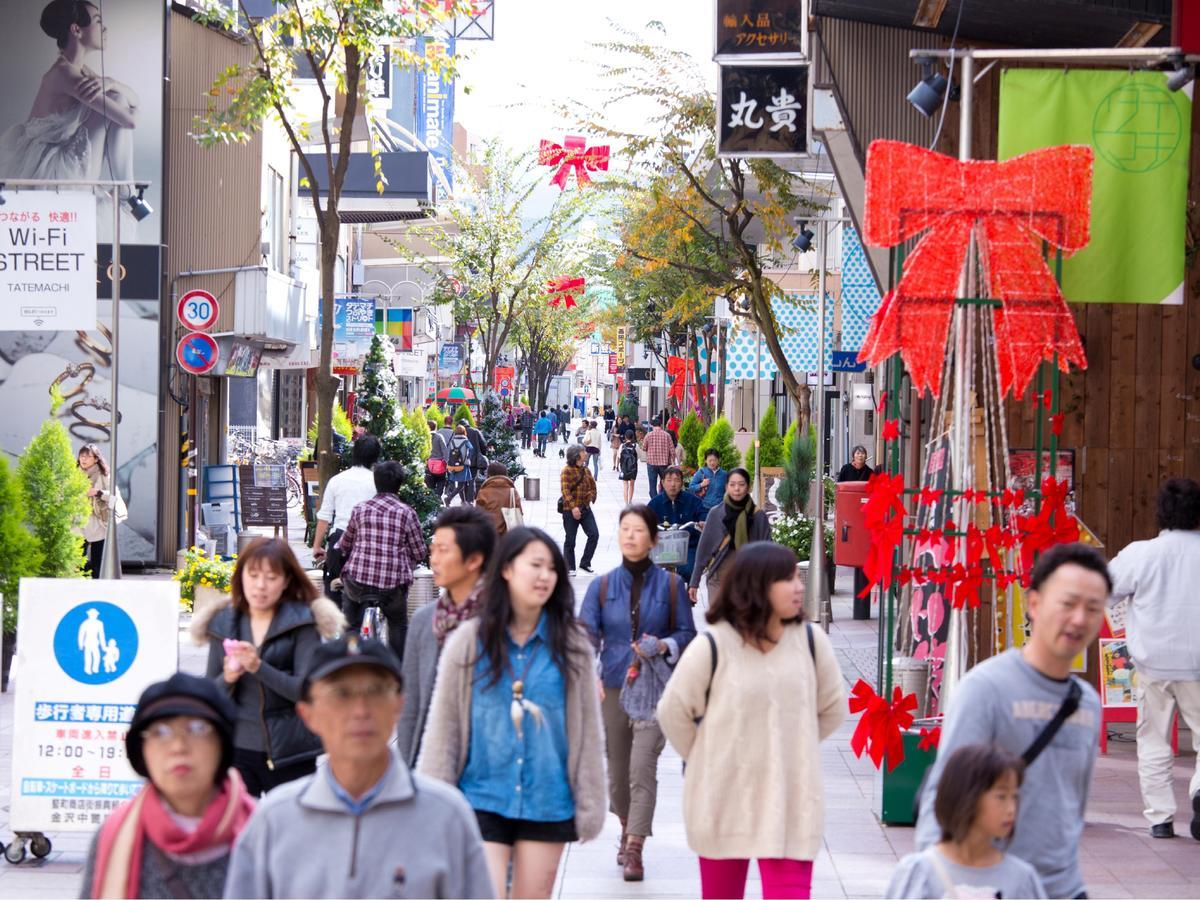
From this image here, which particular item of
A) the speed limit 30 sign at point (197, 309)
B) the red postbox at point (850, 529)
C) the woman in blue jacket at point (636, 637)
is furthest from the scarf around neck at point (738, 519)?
the speed limit 30 sign at point (197, 309)

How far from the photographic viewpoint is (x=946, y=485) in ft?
Result: 30.2

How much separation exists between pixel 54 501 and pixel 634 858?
25.8ft

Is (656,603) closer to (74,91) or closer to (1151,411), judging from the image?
(1151,411)

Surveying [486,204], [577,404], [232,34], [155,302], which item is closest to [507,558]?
[155,302]

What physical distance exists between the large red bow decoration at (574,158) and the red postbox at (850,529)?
10855 mm

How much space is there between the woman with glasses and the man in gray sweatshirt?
1.88 meters

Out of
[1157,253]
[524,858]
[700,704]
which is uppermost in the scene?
[1157,253]

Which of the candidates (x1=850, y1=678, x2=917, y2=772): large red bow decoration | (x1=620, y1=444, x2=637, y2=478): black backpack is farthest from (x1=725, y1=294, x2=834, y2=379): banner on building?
(x1=850, y1=678, x2=917, y2=772): large red bow decoration

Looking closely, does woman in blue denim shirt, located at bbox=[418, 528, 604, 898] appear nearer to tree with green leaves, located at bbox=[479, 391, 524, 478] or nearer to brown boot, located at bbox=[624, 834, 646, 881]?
brown boot, located at bbox=[624, 834, 646, 881]

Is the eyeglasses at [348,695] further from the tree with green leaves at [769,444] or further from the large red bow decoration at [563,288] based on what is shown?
the large red bow decoration at [563,288]

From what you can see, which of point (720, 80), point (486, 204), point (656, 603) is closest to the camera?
point (656, 603)

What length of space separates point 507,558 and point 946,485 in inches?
165

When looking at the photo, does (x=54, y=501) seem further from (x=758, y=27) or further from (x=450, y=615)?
(x=450, y=615)

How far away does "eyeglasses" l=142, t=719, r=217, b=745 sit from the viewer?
372 cm
